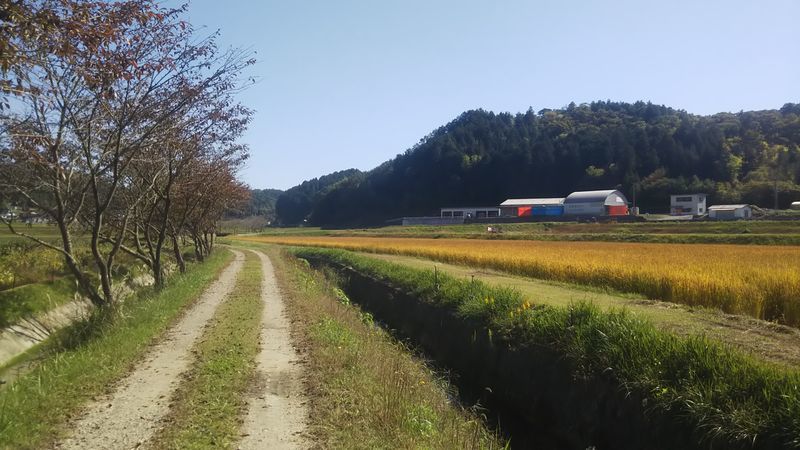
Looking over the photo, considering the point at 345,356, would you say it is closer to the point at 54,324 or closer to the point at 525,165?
the point at 54,324

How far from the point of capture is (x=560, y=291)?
694 inches

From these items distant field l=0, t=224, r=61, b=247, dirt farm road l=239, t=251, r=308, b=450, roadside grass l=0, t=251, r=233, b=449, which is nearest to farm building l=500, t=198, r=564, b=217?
distant field l=0, t=224, r=61, b=247

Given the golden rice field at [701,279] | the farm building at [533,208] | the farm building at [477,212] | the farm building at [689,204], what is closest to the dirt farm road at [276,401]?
the golden rice field at [701,279]

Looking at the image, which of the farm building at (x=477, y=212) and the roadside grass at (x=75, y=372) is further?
the farm building at (x=477, y=212)

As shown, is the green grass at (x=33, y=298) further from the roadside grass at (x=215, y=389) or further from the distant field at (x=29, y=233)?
the roadside grass at (x=215, y=389)

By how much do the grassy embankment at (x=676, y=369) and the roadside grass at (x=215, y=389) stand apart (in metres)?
4.98

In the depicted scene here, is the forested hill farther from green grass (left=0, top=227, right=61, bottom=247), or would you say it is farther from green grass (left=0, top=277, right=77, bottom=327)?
green grass (left=0, top=277, right=77, bottom=327)

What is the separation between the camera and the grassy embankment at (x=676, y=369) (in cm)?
565

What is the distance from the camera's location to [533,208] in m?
103

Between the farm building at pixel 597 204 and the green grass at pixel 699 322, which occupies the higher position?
the farm building at pixel 597 204

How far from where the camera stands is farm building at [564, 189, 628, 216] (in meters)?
91.4

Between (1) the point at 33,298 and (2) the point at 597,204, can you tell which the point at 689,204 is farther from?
(1) the point at 33,298

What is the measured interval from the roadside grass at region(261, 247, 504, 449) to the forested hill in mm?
94697

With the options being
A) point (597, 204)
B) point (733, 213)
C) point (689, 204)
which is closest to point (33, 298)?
point (733, 213)
